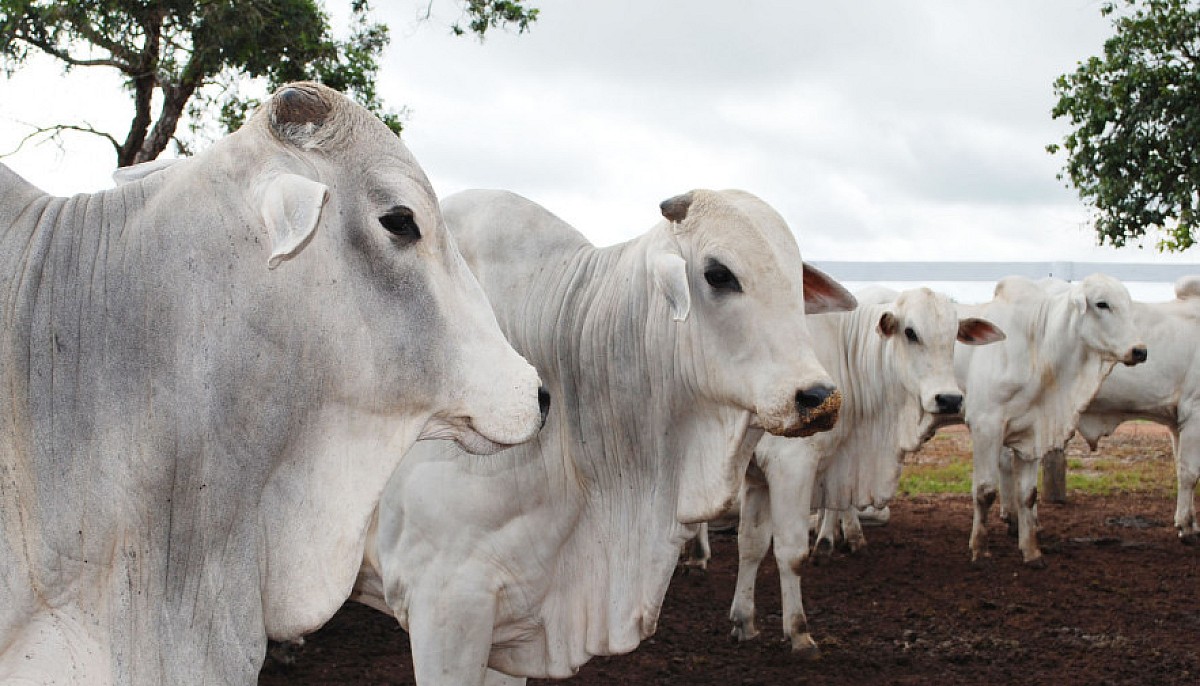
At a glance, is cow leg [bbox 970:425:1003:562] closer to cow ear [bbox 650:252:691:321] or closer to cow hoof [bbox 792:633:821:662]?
cow hoof [bbox 792:633:821:662]

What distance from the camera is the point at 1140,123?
973 centimetres

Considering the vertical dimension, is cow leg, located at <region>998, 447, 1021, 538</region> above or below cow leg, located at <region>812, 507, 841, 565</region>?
Result: above

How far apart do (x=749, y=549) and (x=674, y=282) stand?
3.76 metres

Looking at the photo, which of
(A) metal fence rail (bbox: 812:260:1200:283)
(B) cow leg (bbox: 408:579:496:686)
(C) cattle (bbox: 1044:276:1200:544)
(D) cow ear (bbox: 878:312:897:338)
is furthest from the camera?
(A) metal fence rail (bbox: 812:260:1200:283)

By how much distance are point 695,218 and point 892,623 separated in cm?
409

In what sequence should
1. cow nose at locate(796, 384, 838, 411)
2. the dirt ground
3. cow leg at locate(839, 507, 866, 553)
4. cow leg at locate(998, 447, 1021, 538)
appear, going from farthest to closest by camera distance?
cow leg at locate(998, 447, 1021, 538) → cow leg at locate(839, 507, 866, 553) → the dirt ground → cow nose at locate(796, 384, 838, 411)

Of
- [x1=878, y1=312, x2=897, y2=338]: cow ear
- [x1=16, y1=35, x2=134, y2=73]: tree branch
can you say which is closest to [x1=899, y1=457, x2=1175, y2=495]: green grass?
[x1=878, y1=312, x2=897, y2=338]: cow ear

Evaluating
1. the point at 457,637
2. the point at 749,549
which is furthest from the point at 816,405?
the point at 749,549

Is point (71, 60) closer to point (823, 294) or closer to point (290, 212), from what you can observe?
point (823, 294)

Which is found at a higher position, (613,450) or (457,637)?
(613,450)

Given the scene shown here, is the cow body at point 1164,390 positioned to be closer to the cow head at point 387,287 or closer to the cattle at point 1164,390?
the cattle at point 1164,390

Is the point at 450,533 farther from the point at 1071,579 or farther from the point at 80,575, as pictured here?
the point at 1071,579

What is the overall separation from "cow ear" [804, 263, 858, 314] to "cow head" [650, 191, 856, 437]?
36 cm

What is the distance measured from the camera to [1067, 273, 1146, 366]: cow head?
7984 millimetres
